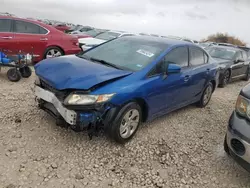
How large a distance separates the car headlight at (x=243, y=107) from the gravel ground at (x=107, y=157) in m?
0.90

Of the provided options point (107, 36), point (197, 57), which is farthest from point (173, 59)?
point (107, 36)

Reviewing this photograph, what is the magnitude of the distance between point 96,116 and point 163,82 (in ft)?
4.39

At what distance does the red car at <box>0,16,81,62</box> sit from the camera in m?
7.07

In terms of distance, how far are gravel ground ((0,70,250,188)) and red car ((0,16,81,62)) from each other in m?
3.21

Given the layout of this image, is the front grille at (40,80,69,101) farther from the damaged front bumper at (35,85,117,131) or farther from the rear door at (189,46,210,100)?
the rear door at (189,46,210,100)

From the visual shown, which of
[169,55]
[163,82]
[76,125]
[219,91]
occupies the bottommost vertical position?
[219,91]

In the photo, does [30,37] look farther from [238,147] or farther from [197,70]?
[238,147]

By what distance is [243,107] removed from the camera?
303 centimetres

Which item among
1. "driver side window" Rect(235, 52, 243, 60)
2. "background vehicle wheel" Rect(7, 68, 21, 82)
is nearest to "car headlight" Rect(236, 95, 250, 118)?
"background vehicle wheel" Rect(7, 68, 21, 82)

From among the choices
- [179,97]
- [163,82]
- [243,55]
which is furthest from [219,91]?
[163,82]

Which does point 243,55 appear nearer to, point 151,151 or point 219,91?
point 219,91

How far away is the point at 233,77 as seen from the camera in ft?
30.0

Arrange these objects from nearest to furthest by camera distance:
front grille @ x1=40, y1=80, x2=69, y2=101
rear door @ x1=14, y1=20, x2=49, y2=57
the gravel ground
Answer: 1. the gravel ground
2. front grille @ x1=40, y1=80, x2=69, y2=101
3. rear door @ x1=14, y1=20, x2=49, y2=57

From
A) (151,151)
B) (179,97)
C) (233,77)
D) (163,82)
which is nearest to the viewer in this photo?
(151,151)
